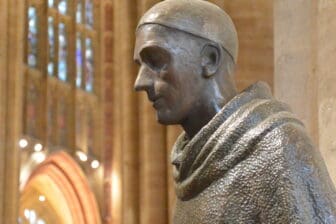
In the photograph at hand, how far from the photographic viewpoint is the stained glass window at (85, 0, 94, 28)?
29.1 m

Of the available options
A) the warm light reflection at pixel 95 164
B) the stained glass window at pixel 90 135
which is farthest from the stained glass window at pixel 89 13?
the warm light reflection at pixel 95 164

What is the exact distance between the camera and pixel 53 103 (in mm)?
27422

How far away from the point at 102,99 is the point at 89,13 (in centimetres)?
252

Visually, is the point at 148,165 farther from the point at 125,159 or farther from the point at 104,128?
the point at 104,128

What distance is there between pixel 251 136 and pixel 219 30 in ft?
0.59

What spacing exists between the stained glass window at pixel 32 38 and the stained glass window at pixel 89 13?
6.71ft

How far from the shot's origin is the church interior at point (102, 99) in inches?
231

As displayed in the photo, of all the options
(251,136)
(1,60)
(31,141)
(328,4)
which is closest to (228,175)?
(251,136)

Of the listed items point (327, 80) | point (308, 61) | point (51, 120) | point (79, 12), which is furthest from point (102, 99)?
point (327, 80)

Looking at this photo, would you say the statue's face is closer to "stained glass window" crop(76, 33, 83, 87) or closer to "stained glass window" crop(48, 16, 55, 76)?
"stained glass window" crop(48, 16, 55, 76)

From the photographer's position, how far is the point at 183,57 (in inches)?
61.8

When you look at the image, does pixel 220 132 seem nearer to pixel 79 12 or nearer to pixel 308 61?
pixel 308 61

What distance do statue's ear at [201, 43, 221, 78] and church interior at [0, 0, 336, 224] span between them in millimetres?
3351

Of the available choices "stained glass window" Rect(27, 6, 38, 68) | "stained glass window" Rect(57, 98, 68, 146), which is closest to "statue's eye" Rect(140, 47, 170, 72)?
"stained glass window" Rect(27, 6, 38, 68)
